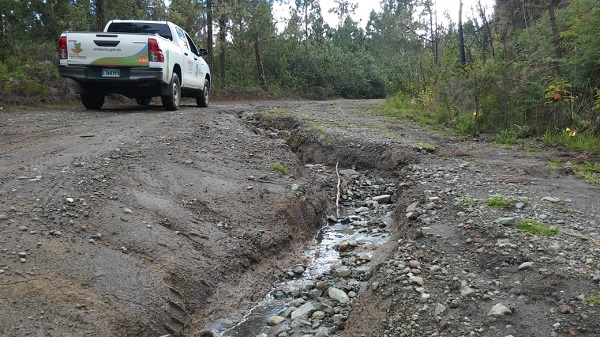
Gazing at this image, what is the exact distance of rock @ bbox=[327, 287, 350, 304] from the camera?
4.14 m

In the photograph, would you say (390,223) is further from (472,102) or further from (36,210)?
(472,102)

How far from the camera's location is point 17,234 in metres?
3.64

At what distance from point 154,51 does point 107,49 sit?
877mm

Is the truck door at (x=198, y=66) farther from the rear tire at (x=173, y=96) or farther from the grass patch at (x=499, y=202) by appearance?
the grass patch at (x=499, y=202)

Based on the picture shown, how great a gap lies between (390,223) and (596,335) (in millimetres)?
3253

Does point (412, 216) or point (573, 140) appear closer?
point (412, 216)

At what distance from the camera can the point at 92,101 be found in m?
10.5

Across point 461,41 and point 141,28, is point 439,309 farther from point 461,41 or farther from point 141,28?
point 461,41

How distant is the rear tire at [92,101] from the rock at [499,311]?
31.7ft

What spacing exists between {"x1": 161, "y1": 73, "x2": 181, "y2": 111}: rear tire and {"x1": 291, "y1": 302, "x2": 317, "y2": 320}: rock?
24.2 ft

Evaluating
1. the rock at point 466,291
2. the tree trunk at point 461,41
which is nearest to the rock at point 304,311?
the rock at point 466,291

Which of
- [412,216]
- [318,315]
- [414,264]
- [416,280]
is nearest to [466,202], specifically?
[412,216]

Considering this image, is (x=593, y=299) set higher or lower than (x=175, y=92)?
lower

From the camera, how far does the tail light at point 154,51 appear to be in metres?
9.25
